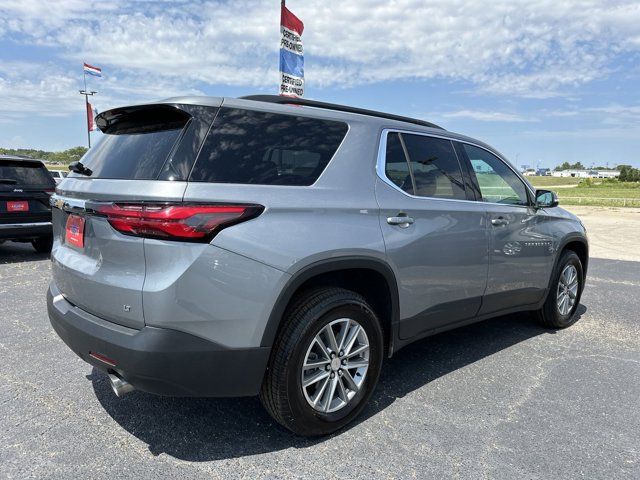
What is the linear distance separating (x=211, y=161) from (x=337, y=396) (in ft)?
5.05

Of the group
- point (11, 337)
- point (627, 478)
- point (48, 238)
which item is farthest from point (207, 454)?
point (48, 238)

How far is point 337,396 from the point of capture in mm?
2904

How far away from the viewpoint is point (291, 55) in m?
8.86

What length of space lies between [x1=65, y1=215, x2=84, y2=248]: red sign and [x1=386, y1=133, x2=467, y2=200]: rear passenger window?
1840 millimetres

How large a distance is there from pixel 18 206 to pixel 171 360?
6.85 m

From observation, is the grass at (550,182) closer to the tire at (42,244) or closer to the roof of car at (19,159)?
the tire at (42,244)

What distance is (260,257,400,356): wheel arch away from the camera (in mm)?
2494

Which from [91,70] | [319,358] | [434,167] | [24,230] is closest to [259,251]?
[319,358]

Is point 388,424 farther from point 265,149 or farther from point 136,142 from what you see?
point 136,142

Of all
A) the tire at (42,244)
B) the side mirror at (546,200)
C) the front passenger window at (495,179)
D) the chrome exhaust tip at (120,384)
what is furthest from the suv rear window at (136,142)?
the tire at (42,244)

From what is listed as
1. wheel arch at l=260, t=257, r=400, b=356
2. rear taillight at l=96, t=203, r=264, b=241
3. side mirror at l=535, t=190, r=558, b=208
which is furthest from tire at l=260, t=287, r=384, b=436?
side mirror at l=535, t=190, r=558, b=208

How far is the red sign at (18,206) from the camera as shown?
761 centimetres

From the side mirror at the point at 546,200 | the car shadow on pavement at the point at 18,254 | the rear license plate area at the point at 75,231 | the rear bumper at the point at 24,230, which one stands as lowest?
the car shadow on pavement at the point at 18,254

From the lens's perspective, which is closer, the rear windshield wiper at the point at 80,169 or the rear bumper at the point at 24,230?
the rear windshield wiper at the point at 80,169
